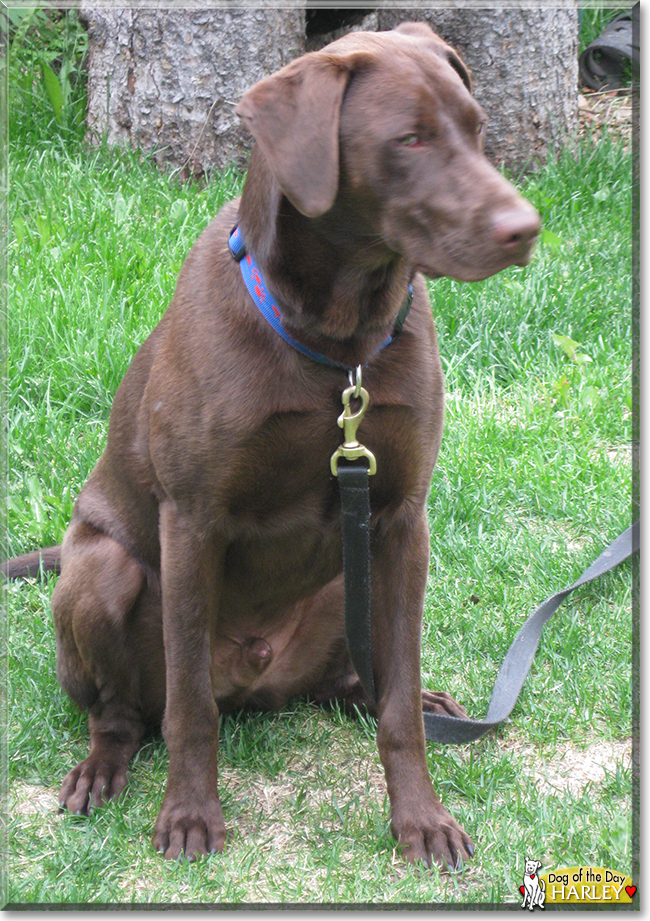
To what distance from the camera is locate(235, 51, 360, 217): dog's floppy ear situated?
5.91ft

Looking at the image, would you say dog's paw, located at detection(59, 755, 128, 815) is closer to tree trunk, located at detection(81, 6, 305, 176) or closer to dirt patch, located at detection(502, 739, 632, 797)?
dirt patch, located at detection(502, 739, 632, 797)

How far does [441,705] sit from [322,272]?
3.98ft

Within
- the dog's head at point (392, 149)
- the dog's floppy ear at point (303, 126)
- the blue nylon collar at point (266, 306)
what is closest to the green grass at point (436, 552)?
the blue nylon collar at point (266, 306)

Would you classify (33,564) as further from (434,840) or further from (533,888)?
(533,888)

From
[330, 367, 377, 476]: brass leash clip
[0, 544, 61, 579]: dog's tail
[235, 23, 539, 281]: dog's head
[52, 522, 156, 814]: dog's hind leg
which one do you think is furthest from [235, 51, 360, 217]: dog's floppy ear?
[0, 544, 61, 579]: dog's tail

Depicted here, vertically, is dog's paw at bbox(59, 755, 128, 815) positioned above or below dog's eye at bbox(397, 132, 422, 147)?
below

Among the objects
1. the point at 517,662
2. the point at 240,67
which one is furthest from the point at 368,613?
the point at 240,67

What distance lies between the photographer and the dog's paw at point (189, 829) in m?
2.14

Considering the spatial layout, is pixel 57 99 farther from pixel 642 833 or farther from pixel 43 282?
pixel 642 833

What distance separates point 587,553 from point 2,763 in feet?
6.11

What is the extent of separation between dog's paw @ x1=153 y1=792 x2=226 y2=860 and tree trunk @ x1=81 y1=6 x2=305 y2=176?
3482mm

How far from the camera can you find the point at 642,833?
2.09m

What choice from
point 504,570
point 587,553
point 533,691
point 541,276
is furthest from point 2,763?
point 541,276

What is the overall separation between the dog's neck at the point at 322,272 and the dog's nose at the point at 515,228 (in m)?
0.31
